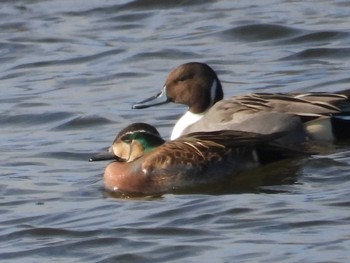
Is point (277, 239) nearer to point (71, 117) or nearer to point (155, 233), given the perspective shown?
point (155, 233)

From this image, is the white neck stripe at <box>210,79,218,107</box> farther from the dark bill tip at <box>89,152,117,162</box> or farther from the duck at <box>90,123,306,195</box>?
the dark bill tip at <box>89,152,117,162</box>

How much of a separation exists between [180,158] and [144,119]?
221 cm

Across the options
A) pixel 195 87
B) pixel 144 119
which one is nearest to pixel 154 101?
pixel 195 87

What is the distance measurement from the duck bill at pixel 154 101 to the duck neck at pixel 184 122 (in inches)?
8.6

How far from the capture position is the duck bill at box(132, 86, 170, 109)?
1180cm

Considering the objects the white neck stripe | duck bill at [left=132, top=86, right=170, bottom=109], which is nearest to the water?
duck bill at [left=132, top=86, right=170, bottom=109]

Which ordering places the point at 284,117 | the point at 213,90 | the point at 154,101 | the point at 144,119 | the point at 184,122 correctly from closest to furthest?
1. the point at 284,117
2. the point at 184,122
3. the point at 213,90
4. the point at 154,101
5. the point at 144,119

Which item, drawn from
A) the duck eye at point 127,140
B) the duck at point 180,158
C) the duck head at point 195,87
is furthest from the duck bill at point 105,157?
the duck head at point 195,87

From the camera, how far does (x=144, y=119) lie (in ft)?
40.5

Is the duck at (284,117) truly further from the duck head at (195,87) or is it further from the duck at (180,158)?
the duck at (180,158)

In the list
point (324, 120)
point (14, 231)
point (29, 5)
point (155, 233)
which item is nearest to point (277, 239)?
point (155, 233)

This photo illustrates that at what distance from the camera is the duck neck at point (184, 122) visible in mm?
11445

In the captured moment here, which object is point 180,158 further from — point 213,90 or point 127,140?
point 213,90

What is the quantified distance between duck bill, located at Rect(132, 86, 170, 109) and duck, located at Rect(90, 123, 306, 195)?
1.33 meters
